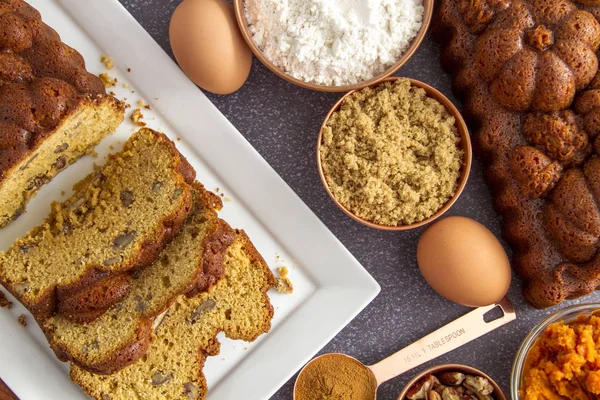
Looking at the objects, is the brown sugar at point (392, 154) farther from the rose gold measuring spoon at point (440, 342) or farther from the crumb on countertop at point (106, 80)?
the crumb on countertop at point (106, 80)

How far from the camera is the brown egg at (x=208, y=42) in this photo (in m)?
2.21

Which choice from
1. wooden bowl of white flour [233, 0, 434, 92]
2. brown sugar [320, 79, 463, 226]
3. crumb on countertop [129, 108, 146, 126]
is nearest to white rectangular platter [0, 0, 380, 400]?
crumb on countertop [129, 108, 146, 126]

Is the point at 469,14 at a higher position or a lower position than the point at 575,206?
higher

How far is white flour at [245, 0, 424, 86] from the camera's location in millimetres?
2178

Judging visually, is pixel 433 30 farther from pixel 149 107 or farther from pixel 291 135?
pixel 149 107

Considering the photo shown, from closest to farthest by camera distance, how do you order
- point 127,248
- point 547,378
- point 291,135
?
point 127,248
point 547,378
point 291,135

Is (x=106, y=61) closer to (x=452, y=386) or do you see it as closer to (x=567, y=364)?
(x=452, y=386)

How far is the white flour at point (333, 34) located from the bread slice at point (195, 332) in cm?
77

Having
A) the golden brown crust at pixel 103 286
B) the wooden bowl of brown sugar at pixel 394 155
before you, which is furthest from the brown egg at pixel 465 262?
the golden brown crust at pixel 103 286

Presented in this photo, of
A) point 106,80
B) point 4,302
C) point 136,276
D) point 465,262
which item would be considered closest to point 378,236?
point 465,262

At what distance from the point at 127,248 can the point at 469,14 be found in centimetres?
164

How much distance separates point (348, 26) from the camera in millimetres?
2166

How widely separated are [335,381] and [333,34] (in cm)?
148

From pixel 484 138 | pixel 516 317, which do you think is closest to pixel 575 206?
pixel 484 138
